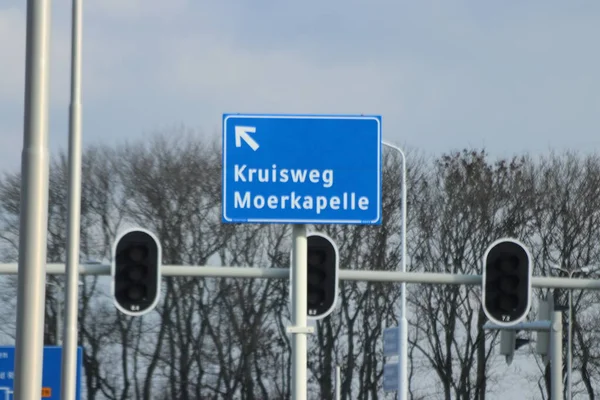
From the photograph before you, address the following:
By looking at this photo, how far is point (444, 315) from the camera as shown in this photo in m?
50.8

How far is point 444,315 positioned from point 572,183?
616cm

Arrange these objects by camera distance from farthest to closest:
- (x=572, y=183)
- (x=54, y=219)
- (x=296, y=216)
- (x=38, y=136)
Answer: (x=572, y=183) < (x=54, y=219) < (x=296, y=216) < (x=38, y=136)

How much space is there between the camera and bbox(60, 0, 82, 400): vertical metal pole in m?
15.2

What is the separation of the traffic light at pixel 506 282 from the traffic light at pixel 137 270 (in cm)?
329

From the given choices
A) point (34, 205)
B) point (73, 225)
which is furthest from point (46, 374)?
point (34, 205)

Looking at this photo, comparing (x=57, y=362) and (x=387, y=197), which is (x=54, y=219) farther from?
(x=57, y=362)

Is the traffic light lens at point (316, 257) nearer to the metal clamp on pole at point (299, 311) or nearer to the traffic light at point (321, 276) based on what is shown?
the traffic light at point (321, 276)

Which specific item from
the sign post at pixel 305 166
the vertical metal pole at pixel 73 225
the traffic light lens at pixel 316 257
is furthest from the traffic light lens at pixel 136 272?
the traffic light lens at pixel 316 257

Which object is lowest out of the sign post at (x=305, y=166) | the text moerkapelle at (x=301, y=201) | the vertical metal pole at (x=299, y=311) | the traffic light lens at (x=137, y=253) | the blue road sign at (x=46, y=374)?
the blue road sign at (x=46, y=374)

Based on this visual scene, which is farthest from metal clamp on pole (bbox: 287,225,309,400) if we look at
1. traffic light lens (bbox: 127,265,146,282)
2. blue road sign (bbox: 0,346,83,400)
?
blue road sign (bbox: 0,346,83,400)

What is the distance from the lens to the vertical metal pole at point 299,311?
1403 cm

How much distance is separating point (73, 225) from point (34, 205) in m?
7.53

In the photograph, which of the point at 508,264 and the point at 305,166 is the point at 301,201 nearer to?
the point at 305,166

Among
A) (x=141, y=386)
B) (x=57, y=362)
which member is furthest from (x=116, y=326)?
(x=57, y=362)
